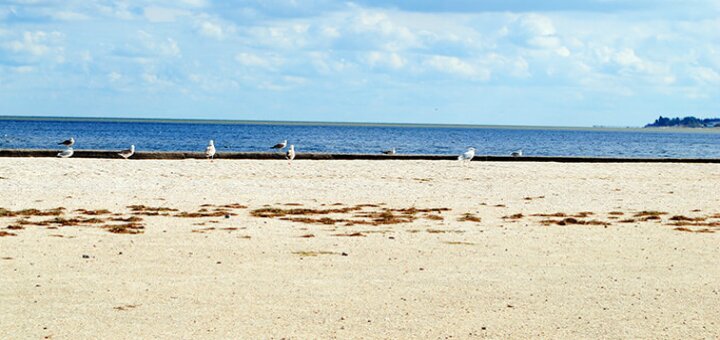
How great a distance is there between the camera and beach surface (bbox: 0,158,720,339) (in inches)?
324

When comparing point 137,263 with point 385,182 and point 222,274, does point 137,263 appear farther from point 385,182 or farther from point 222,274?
point 385,182

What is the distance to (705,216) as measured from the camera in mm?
17234

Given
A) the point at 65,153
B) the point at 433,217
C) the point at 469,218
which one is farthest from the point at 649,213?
the point at 65,153

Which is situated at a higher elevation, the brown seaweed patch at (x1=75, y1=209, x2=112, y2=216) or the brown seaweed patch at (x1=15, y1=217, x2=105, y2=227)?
the brown seaweed patch at (x1=15, y1=217, x2=105, y2=227)

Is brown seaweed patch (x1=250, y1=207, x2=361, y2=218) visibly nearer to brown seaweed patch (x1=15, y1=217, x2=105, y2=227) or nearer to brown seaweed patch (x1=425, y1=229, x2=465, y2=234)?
brown seaweed patch (x1=15, y1=217, x2=105, y2=227)

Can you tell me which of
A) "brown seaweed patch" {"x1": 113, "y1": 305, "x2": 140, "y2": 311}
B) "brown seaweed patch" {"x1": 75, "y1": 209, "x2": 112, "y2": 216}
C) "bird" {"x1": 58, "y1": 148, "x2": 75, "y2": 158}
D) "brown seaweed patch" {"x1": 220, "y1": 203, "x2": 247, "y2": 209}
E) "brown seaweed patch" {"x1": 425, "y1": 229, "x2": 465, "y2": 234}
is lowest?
"brown seaweed patch" {"x1": 220, "y1": 203, "x2": 247, "y2": 209}

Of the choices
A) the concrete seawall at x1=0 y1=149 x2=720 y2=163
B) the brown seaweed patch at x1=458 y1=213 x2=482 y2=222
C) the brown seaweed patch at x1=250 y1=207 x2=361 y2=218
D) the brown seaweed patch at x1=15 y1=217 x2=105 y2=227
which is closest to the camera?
the brown seaweed patch at x1=15 y1=217 x2=105 y2=227

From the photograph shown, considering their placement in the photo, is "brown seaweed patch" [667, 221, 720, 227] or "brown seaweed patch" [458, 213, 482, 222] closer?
"brown seaweed patch" [667, 221, 720, 227]

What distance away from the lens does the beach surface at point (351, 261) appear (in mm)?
8227

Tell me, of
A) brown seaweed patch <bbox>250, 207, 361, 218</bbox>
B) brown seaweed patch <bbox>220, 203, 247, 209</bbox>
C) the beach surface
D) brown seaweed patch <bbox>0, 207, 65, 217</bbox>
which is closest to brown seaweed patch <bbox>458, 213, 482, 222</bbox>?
the beach surface

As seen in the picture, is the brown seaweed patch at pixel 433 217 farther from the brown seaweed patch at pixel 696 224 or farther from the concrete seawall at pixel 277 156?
the concrete seawall at pixel 277 156

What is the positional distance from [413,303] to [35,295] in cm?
374

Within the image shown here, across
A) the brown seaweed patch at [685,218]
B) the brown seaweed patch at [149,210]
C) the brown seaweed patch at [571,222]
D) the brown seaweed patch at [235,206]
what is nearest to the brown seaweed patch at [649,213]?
the brown seaweed patch at [685,218]

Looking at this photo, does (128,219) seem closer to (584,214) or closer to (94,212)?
(94,212)
